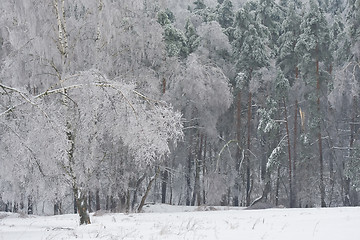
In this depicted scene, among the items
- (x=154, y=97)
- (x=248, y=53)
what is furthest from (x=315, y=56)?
(x=154, y=97)

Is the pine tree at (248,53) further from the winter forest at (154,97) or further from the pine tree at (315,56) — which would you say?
the pine tree at (315,56)

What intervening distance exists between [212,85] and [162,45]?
12.6 feet

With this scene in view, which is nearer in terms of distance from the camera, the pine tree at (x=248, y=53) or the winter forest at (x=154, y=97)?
the winter forest at (x=154, y=97)

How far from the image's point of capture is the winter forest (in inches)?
337

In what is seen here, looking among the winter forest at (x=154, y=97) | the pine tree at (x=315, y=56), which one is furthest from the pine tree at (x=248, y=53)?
the pine tree at (x=315, y=56)

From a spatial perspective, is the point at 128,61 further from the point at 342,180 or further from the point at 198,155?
the point at 342,180

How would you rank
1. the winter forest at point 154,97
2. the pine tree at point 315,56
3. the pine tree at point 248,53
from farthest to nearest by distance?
the pine tree at point 248,53 < the pine tree at point 315,56 < the winter forest at point 154,97

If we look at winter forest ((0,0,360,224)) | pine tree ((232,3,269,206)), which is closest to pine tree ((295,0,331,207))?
winter forest ((0,0,360,224))

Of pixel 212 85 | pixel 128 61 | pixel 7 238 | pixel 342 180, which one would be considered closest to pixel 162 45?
pixel 128 61

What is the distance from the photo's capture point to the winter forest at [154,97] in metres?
8.56

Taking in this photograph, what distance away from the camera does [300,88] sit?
85.7 feet

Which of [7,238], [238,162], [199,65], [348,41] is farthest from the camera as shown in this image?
[238,162]

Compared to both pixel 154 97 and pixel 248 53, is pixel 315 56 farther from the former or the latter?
pixel 154 97

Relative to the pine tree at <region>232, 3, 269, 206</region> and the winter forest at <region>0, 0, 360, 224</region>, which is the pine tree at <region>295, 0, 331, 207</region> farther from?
the pine tree at <region>232, 3, 269, 206</region>
